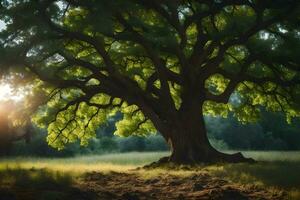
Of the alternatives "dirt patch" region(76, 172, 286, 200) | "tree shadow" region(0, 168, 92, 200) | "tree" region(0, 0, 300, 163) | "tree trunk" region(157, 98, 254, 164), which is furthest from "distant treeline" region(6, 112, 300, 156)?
"tree shadow" region(0, 168, 92, 200)

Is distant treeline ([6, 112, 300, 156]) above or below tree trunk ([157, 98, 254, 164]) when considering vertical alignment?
above

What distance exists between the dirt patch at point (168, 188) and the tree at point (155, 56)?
608cm

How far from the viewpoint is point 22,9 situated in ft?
64.2

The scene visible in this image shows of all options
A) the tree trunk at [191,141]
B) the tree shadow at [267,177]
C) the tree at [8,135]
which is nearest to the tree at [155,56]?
the tree trunk at [191,141]

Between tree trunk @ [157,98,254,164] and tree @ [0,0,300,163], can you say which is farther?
tree trunk @ [157,98,254,164]

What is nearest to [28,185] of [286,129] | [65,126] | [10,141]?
[65,126]

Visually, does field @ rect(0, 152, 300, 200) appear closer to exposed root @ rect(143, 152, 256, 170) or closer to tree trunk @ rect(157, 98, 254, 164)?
exposed root @ rect(143, 152, 256, 170)

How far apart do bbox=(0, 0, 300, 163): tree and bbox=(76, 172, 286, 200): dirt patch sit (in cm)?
Result: 608

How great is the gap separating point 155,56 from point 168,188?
10263 millimetres

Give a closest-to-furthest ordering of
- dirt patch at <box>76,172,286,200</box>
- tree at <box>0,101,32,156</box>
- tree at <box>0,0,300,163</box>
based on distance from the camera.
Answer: dirt patch at <box>76,172,286,200</box> < tree at <box>0,0,300,163</box> < tree at <box>0,101,32,156</box>

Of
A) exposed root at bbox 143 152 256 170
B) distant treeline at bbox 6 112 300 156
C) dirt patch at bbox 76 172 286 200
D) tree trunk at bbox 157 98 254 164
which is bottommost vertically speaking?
dirt patch at bbox 76 172 286 200

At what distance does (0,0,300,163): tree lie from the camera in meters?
20.4

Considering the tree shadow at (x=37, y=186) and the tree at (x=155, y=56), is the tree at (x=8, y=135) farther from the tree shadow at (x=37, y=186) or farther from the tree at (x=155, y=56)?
the tree shadow at (x=37, y=186)

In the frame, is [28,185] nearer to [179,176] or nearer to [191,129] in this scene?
[179,176]
